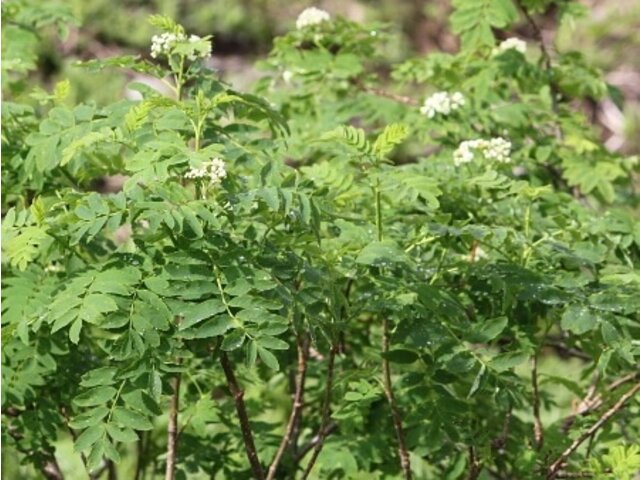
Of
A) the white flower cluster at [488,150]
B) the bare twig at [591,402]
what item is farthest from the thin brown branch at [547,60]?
the bare twig at [591,402]

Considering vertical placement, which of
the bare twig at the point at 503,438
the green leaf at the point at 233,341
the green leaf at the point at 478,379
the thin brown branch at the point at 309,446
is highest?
the green leaf at the point at 233,341

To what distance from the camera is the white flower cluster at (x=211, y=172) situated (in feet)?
6.75

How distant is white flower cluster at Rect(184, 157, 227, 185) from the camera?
2059 millimetres

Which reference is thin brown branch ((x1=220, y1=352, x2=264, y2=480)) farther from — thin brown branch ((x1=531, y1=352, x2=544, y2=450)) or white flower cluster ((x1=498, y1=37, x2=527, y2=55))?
white flower cluster ((x1=498, y1=37, x2=527, y2=55))

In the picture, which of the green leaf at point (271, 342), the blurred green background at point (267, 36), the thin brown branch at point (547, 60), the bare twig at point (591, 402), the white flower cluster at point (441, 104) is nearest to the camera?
the green leaf at point (271, 342)

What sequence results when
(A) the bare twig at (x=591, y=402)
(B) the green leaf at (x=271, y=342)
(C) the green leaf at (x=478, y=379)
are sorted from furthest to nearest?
(A) the bare twig at (x=591, y=402) → (C) the green leaf at (x=478, y=379) → (B) the green leaf at (x=271, y=342)

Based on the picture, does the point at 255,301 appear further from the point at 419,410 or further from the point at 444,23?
the point at 444,23

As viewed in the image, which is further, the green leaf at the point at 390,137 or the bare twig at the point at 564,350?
the bare twig at the point at 564,350

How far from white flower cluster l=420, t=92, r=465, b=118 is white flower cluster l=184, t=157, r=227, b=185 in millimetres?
1147

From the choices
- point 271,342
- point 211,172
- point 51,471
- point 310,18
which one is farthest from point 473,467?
point 310,18

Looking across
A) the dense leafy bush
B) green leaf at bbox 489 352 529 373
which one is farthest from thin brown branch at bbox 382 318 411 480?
green leaf at bbox 489 352 529 373

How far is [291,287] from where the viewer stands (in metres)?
2.16

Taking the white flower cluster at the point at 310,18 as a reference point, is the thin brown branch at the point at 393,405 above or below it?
below

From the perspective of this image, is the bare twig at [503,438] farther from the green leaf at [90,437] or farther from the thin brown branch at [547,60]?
the thin brown branch at [547,60]
